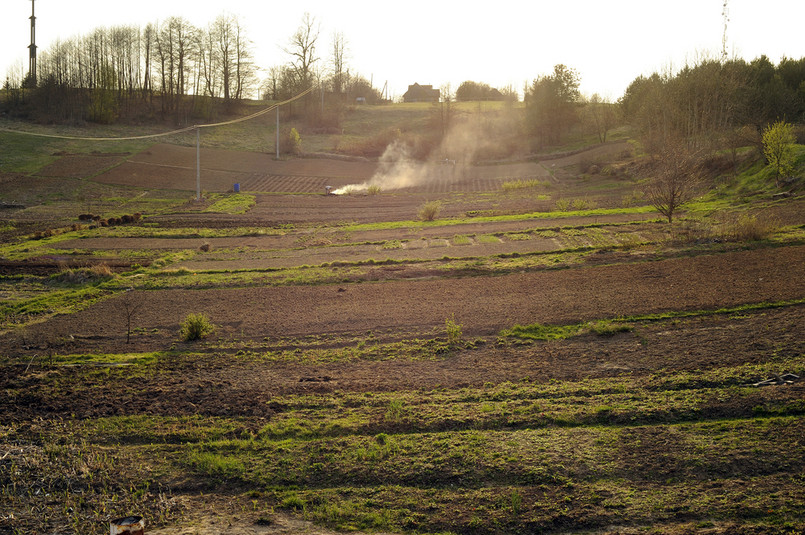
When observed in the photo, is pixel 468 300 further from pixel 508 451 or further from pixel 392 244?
pixel 392 244

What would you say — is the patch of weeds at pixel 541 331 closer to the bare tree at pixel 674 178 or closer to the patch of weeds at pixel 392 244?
the patch of weeds at pixel 392 244

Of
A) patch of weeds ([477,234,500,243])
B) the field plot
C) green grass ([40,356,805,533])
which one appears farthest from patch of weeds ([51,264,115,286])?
patch of weeds ([477,234,500,243])

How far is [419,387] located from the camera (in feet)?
36.6

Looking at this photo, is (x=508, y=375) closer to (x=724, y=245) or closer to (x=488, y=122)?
(x=724, y=245)

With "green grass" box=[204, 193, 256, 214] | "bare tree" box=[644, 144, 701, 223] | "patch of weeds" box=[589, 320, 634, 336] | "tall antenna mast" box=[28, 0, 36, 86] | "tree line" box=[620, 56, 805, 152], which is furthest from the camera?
"tall antenna mast" box=[28, 0, 36, 86]

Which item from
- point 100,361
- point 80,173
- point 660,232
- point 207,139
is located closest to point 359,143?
point 207,139

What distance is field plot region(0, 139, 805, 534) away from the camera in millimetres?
7625

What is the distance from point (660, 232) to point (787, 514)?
19200 millimetres

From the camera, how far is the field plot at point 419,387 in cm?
762

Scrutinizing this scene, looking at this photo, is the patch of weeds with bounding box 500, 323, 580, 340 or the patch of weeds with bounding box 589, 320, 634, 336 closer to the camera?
the patch of weeds with bounding box 589, 320, 634, 336

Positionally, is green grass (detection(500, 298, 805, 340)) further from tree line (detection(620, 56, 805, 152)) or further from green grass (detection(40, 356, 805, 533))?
tree line (detection(620, 56, 805, 152))

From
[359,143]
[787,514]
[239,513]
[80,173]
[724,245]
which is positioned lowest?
[239,513]

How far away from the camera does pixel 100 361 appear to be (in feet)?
43.9

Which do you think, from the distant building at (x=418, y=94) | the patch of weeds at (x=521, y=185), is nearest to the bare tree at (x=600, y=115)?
the patch of weeds at (x=521, y=185)
